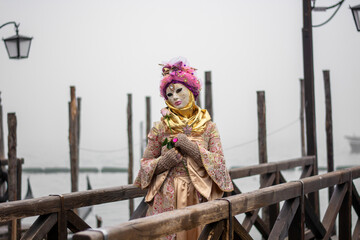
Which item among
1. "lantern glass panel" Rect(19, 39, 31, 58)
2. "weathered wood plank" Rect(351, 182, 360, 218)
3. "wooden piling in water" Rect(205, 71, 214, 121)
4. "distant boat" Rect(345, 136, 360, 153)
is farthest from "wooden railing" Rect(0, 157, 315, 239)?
"distant boat" Rect(345, 136, 360, 153)

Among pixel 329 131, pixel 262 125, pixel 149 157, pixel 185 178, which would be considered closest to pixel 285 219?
pixel 185 178

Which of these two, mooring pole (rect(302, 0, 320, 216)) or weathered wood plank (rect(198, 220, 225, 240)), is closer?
weathered wood plank (rect(198, 220, 225, 240))

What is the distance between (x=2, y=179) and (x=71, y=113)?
247cm

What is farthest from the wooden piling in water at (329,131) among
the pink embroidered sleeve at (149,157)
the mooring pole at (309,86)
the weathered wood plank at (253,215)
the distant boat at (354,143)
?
the distant boat at (354,143)

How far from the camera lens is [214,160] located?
345 cm

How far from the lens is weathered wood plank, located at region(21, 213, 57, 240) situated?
3.09m

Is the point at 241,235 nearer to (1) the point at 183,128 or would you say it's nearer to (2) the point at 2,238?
(1) the point at 183,128

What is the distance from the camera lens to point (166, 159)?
134 inches

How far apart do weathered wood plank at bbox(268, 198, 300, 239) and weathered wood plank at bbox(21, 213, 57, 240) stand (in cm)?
129

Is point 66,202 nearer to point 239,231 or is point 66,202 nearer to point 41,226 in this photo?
point 41,226

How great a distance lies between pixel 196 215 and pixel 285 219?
1.04m

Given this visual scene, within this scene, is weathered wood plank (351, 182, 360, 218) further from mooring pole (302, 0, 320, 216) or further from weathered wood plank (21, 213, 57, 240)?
weathered wood plank (21, 213, 57, 240)

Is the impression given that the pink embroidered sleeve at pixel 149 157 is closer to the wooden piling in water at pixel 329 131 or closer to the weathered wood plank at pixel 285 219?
the weathered wood plank at pixel 285 219

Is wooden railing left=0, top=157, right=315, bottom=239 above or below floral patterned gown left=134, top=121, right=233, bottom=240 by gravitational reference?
below
